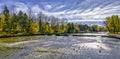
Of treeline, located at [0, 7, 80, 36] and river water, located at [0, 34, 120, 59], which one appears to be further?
treeline, located at [0, 7, 80, 36]

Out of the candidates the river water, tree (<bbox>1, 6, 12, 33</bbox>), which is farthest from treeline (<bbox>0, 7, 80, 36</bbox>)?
the river water

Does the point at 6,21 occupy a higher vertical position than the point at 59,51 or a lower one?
higher

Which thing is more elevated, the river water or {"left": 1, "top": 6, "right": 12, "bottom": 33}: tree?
{"left": 1, "top": 6, "right": 12, "bottom": 33}: tree

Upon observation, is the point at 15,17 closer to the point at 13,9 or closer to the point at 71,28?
the point at 13,9

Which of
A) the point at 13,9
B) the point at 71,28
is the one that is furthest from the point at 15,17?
the point at 71,28

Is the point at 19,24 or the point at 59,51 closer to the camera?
the point at 59,51

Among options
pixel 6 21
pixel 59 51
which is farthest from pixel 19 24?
pixel 59 51

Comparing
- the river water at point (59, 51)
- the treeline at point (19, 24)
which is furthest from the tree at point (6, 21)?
the river water at point (59, 51)

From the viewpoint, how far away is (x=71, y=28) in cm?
18500

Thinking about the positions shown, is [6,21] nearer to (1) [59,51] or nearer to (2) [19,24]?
(2) [19,24]

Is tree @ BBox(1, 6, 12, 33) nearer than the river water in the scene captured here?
No

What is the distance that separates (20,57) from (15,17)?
83.2 metres

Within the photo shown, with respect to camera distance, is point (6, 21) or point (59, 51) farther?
point (6, 21)

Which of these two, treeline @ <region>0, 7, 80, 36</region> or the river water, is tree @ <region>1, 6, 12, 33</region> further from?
the river water
